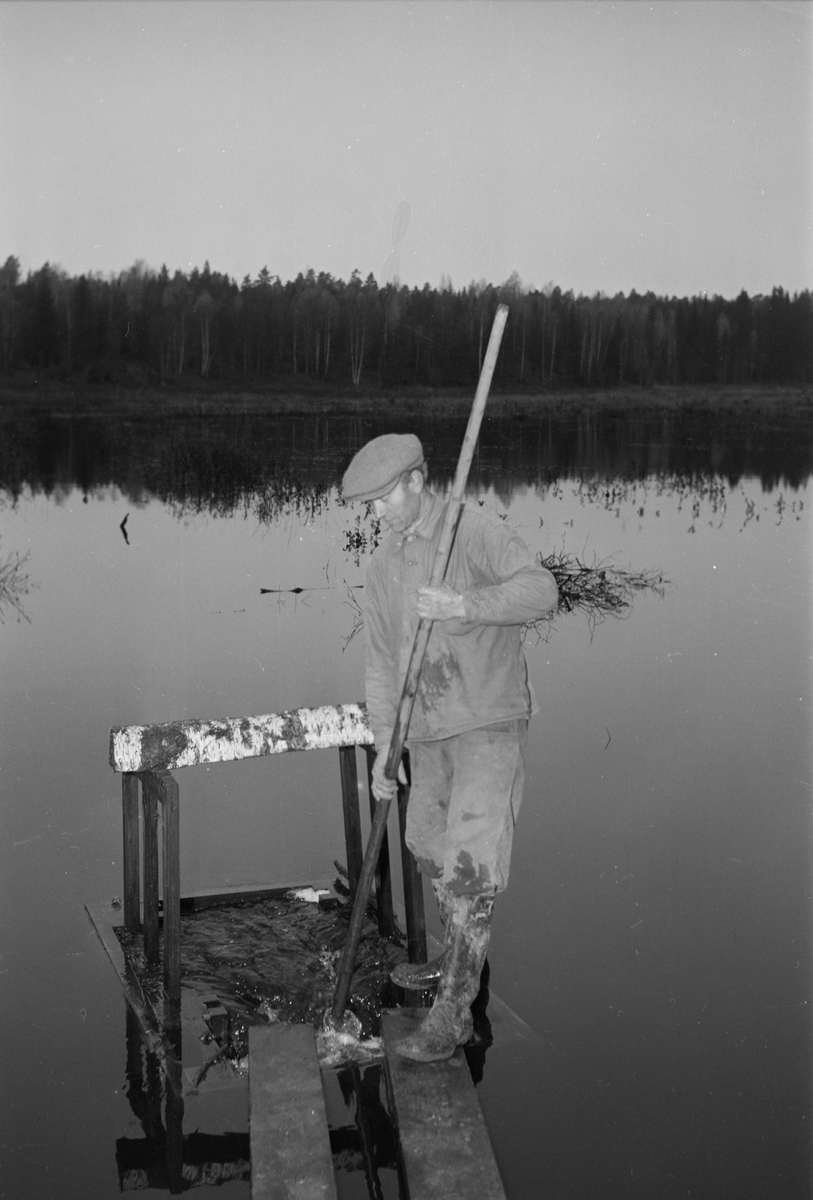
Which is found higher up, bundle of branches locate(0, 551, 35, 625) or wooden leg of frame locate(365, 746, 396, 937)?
bundle of branches locate(0, 551, 35, 625)

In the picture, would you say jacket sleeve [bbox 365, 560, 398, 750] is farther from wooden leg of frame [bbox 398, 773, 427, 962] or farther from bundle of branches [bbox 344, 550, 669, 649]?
bundle of branches [bbox 344, 550, 669, 649]

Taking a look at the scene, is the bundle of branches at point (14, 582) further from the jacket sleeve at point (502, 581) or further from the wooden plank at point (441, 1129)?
the wooden plank at point (441, 1129)

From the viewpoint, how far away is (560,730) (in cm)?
844

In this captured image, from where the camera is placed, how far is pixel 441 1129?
3623mm

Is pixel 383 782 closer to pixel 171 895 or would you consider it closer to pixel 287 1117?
pixel 171 895

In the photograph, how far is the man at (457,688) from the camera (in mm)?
4020

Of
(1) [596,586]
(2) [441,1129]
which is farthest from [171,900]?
(1) [596,586]

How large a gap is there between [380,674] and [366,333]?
41.2 feet

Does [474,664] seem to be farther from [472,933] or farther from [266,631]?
[266,631]

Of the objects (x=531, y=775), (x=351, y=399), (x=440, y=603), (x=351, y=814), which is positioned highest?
(x=351, y=399)

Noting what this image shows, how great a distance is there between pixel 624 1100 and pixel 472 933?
2.07ft

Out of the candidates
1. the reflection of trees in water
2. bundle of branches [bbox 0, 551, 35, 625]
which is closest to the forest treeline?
the reflection of trees in water

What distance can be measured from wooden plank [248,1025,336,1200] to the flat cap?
1.59m

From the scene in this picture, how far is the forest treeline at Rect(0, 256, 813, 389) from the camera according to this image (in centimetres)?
1648
